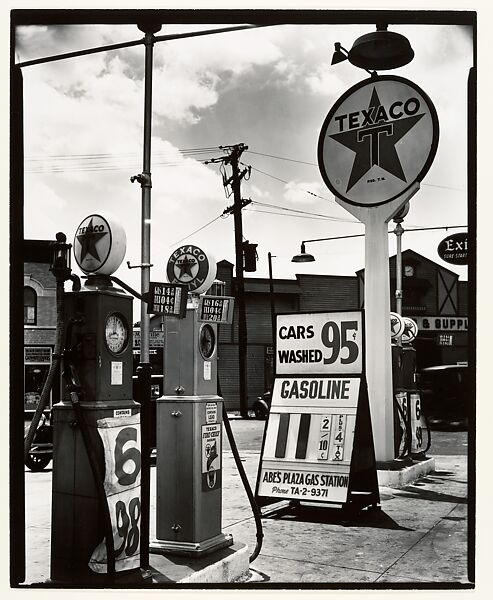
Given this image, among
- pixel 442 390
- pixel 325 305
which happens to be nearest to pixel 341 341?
pixel 442 390

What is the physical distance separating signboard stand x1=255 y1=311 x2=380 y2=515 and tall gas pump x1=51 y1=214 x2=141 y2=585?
2.66 m

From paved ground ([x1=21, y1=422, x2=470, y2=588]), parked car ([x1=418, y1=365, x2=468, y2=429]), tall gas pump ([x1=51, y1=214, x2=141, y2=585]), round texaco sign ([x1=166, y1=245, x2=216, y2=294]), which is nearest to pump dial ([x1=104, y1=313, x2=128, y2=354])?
tall gas pump ([x1=51, y1=214, x2=141, y2=585])

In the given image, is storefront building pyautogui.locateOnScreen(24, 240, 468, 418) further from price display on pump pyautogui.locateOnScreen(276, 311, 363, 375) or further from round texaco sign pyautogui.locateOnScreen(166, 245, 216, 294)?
round texaco sign pyautogui.locateOnScreen(166, 245, 216, 294)

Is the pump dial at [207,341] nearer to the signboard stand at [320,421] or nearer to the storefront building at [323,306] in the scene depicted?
the signboard stand at [320,421]

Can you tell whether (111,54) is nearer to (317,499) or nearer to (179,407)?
(179,407)

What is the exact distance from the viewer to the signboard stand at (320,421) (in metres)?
6.79

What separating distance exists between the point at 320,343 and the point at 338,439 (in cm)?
98

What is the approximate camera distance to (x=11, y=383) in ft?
14.6

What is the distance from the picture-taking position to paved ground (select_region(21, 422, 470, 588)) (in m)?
5.02

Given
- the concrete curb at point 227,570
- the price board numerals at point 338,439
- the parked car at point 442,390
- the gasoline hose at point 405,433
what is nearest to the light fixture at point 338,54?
the price board numerals at point 338,439

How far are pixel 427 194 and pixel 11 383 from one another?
14.1ft

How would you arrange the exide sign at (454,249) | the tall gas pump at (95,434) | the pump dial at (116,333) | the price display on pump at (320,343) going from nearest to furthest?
the tall gas pump at (95,434) < the pump dial at (116,333) < the price display on pump at (320,343) < the exide sign at (454,249)

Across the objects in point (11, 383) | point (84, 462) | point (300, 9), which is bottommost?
point (84, 462)

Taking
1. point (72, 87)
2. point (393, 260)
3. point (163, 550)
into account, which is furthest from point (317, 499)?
point (393, 260)
